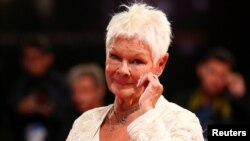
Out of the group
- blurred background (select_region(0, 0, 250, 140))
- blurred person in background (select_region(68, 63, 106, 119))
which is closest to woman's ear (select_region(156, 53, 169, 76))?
blurred person in background (select_region(68, 63, 106, 119))

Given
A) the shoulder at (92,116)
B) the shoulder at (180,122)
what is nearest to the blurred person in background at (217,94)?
the shoulder at (92,116)

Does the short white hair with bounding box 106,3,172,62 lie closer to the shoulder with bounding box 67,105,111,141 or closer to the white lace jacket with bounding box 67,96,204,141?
the white lace jacket with bounding box 67,96,204,141

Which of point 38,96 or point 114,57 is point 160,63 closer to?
point 114,57

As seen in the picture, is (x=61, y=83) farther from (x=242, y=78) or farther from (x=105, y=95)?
(x=242, y=78)

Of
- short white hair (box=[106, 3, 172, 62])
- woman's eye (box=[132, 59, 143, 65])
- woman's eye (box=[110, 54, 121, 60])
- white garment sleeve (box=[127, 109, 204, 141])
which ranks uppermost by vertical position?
short white hair (box=[106, 3, 172, 62])

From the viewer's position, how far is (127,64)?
2.11 m

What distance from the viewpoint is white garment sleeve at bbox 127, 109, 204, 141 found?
1.99 metres

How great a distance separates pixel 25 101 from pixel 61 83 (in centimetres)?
23

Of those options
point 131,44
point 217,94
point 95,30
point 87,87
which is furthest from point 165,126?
point 95,30

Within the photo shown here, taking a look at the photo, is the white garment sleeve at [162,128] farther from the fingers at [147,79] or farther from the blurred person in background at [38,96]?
the blurred person in background at [38,96]

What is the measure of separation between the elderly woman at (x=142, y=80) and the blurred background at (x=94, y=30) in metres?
1.88

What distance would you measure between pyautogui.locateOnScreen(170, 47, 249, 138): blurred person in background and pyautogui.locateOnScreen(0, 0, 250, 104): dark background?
28 cm

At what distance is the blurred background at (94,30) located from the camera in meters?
4.14

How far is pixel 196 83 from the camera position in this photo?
13.1ft
